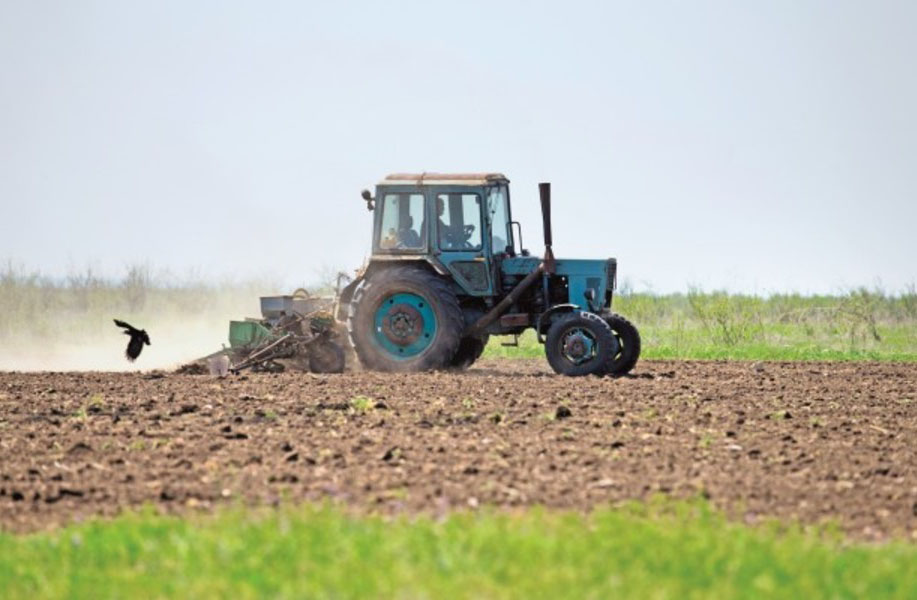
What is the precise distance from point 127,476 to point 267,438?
230 cm

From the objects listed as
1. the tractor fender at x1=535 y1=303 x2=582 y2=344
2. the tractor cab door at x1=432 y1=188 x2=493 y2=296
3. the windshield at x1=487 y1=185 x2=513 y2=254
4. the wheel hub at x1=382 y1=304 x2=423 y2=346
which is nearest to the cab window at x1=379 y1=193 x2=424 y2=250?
the tractor cab door at x1=432 y1=188 x2=493 y2=296

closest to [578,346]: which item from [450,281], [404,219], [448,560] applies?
[450,281]

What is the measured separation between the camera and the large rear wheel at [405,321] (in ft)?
74.3

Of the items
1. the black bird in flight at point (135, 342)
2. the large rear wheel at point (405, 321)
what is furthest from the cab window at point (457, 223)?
the black bird in flight at point (135, 342)

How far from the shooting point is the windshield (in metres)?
22.8

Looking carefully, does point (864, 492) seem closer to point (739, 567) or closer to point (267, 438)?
point (739, 567)

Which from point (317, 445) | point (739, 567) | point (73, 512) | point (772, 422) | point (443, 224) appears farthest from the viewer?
point (443, 224)

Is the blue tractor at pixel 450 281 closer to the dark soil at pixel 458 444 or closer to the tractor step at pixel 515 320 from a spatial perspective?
the tractor step at pixel 515 320

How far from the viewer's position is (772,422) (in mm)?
16531

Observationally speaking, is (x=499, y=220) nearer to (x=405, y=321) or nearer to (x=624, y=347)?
(x=405, y=321)

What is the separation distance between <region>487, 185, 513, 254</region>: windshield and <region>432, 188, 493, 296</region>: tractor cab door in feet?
0.74

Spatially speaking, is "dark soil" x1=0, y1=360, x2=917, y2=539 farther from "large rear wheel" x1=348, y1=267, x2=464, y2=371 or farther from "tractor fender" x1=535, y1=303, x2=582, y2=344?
"tractor fender" x1=535, y1=303, x2=582, y2=344

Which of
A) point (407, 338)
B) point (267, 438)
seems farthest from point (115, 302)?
point (267, 438)

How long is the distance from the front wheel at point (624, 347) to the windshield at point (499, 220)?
188 centimetres
